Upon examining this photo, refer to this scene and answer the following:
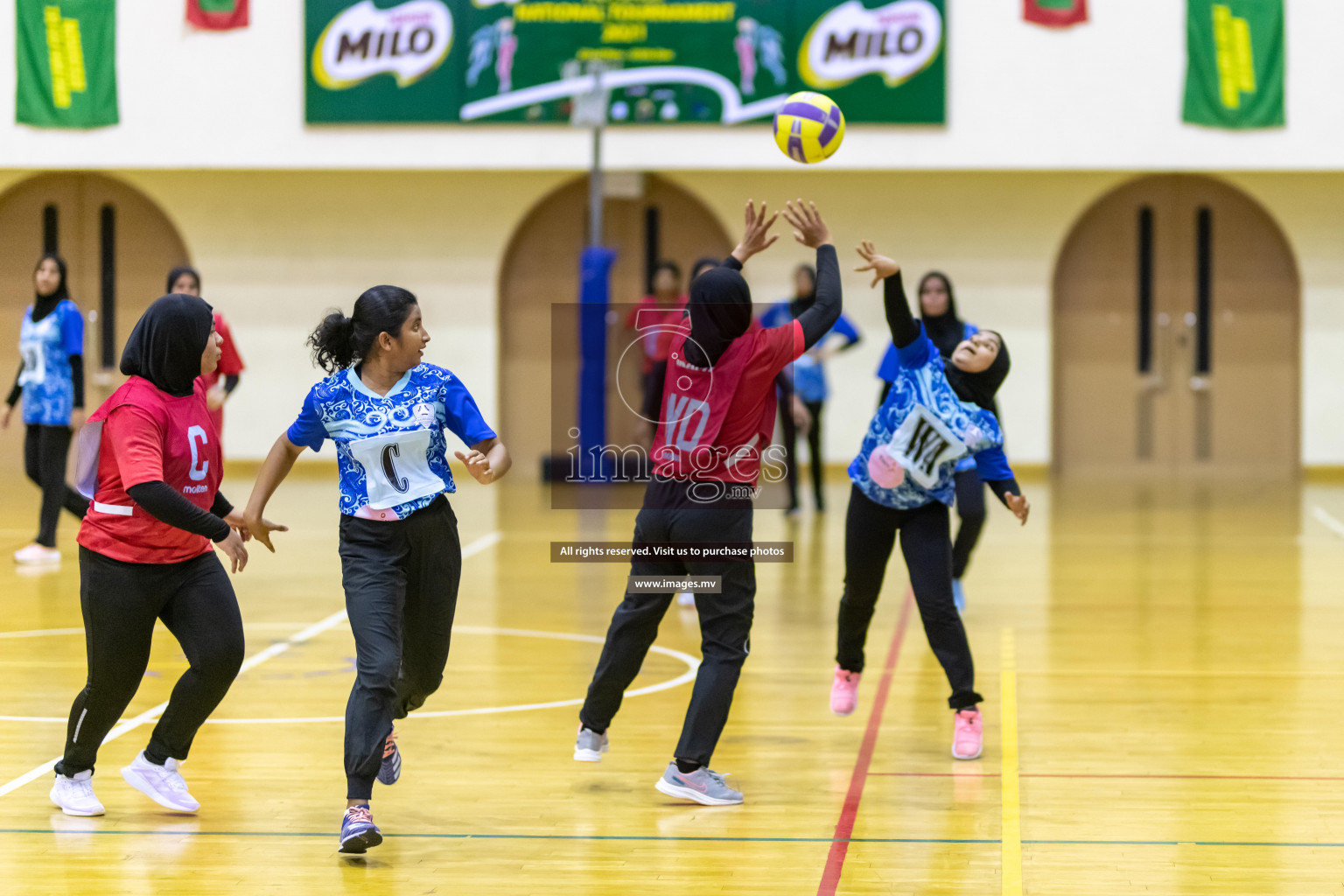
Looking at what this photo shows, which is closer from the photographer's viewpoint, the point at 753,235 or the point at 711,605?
the point at 711,605

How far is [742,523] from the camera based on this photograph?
5332 millimetres

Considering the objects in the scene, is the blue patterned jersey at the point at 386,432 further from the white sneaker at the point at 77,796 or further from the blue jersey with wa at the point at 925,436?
the blue jersey with wa at the point at 925,436

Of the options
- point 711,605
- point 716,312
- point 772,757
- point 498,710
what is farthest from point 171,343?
point 772,757

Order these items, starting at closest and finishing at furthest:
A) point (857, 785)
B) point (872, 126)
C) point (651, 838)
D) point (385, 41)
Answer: point (651, 838) < point (857, 785) < point (872, 126) < point (385, 41)

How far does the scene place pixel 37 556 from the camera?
11062 mm

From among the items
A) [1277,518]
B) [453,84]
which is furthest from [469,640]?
[453,84]

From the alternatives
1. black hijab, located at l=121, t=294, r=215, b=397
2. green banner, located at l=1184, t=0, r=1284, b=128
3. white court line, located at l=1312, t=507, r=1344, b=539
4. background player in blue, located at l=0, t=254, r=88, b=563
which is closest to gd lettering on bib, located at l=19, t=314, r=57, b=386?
background player in blue, located at l=0, t=254, r=88, b=563

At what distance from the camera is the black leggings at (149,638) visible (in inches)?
199

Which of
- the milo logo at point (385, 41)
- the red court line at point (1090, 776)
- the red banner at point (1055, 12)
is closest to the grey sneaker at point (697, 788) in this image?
the red court line at point (1090, 776)

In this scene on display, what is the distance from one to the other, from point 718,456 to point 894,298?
1073 mm

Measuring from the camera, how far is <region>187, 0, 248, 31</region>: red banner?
18000 millimetres

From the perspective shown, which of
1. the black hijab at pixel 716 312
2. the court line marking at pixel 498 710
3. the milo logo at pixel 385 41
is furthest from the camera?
the milo logo at pixel 385 41

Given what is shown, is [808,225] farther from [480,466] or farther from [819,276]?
[480,466]

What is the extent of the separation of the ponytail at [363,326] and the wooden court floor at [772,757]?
147 centimetres
